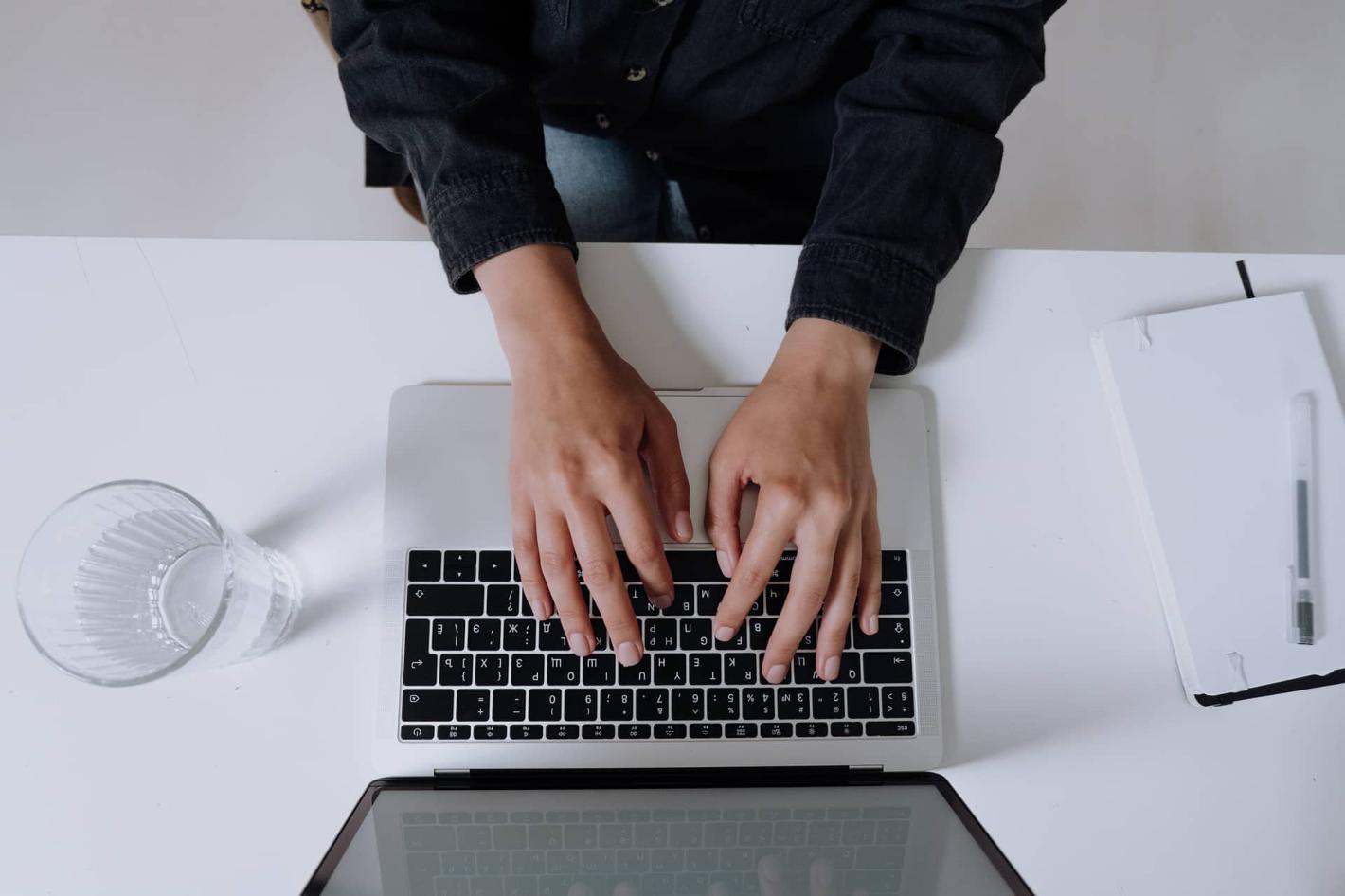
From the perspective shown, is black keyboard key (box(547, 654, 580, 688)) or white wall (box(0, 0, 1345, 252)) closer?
black keyboard key (box(547, 654, 580, 688))

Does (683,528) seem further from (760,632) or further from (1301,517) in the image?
(1301,517)

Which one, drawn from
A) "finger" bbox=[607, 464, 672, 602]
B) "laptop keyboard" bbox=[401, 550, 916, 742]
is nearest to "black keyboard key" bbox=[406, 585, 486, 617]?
"laptop keyboard" bbox=[401, 550, 916, 742]

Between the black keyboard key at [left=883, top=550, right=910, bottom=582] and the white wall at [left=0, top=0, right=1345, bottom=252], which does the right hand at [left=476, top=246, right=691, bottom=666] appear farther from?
the white wall at [left=0, top=0, right=1345, bottom=252]

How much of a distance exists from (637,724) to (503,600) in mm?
117

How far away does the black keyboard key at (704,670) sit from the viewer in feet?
1.72

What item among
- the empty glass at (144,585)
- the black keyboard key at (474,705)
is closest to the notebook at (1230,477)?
the black keyboard key at (474,705)

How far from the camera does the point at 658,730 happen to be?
1.69ft

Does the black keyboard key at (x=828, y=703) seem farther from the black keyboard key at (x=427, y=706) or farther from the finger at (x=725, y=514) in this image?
the black keyboard key at (x=427, y=706)

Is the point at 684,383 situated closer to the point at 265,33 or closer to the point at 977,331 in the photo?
the point at 977,331

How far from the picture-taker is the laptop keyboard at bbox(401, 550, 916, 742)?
52cm

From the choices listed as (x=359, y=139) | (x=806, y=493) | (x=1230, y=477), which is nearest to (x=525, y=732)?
(x=806, y=493)

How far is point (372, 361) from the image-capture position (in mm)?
586

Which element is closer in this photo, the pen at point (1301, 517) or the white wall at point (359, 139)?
the pen at point (1301, 517)

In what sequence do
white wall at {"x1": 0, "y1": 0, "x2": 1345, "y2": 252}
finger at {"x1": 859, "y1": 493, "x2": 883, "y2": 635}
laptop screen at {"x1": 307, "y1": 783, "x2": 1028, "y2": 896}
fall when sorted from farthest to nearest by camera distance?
1. white wall at {"x1": 0, "y1": 0, "x2": 1345, "y2": 252}
2. finger at {"x1": 859, "y1": 493, "x2": 883, "y2": 635}
3. laptop screen at {"x1": 307, "y1": 783, "x2": 1028, "y2": 896}
